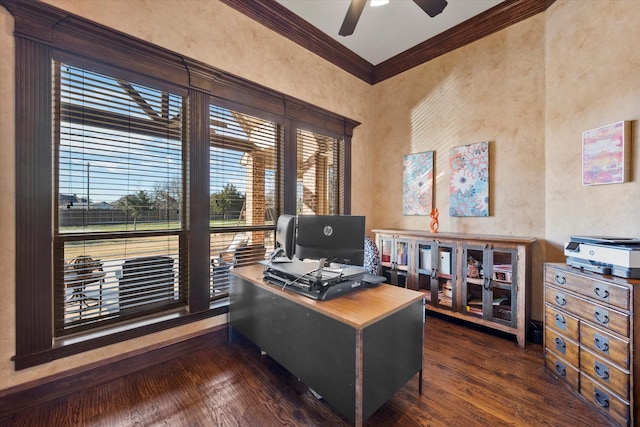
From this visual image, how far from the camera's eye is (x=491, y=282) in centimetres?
266

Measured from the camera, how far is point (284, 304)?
6.15 feet

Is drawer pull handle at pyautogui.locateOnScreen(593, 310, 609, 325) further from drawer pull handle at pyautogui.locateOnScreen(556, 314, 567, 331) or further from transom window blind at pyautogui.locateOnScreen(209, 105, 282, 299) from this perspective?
transom window blind at pyautogui.locateOnScreen(209, 105, 282, 299)

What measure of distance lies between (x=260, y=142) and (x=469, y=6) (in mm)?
2758

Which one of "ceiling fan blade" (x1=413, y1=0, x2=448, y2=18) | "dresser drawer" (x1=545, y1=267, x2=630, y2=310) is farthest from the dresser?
"ceiling fan blade" (x1=413, y1=0, x2=448, y2=18)

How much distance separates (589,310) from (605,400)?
0.53m

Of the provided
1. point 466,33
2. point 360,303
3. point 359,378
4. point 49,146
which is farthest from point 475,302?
point 49,146

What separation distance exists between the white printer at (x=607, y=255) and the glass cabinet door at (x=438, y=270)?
3.39ft

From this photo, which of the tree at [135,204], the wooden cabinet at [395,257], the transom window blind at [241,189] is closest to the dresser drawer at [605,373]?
the wooden cabinet at [395,257]

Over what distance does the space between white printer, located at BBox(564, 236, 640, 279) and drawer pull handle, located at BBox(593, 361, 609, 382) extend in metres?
0.59

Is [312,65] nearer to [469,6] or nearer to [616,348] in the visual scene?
[469,6]

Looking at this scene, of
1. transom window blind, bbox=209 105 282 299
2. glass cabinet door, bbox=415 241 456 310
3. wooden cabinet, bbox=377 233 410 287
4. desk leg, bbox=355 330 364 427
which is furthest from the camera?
wooden cabinet, bbox=377 233 410 287

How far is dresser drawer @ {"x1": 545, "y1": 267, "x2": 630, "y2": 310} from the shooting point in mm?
1585

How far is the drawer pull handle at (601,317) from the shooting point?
5.46 feet

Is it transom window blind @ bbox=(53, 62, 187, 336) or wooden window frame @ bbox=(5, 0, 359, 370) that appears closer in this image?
wooden window frame @ bbox=(5, 0, 359, 370)
